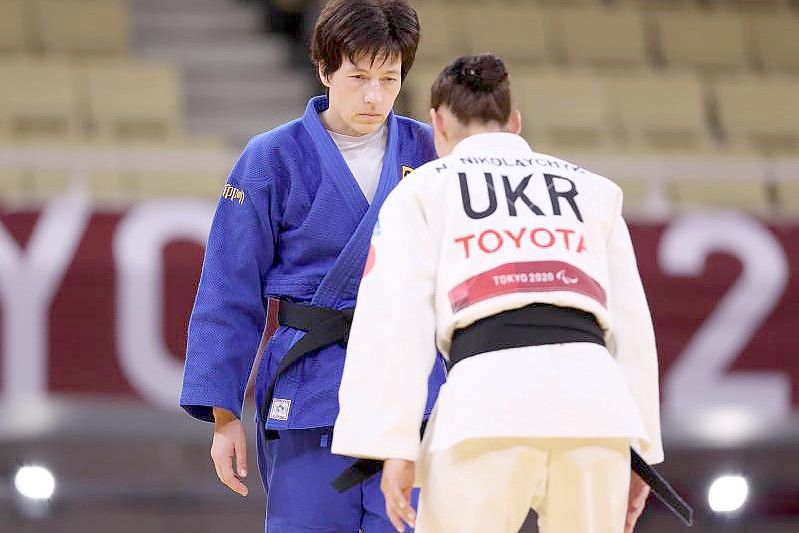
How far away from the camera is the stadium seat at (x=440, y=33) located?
313 inches

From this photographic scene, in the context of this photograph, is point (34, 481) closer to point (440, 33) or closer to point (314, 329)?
point (314, 329)

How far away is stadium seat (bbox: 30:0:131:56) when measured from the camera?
755 centimetres

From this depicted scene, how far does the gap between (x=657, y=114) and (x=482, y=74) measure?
555cm

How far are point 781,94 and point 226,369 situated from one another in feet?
20.2

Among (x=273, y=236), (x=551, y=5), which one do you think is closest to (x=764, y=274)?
A: (x=551, y=5)

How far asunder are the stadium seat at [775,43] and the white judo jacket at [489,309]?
6.79m

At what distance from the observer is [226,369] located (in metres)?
2.61

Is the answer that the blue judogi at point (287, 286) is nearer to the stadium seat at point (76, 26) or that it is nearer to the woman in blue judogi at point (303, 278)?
the woman in blue judogi at point (303, 278)

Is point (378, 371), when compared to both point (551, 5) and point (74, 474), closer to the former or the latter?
point (74, 474)

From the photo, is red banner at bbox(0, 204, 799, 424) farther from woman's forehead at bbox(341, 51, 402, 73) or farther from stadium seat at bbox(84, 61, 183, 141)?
woman's forehead at bbox(341, 51, 402, 73)

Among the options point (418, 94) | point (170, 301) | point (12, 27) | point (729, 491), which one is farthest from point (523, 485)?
point (12, 27)

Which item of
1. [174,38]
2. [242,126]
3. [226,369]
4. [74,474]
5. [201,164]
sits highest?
[174,38]

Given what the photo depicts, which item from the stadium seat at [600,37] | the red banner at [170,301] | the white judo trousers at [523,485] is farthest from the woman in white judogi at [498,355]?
the stadium seat at [600,37]

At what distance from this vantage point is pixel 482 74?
240cm
